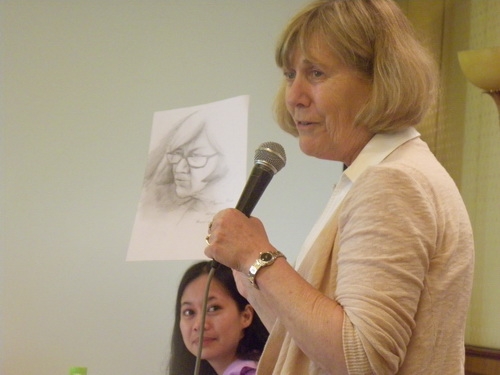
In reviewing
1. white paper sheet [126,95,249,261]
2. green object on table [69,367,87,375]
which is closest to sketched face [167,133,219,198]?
white paper sheet [126,95,249,261]

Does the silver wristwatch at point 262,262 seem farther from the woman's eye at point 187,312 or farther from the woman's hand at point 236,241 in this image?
the woman's eye at point 187,312

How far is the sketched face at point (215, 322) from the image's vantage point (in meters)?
2.10

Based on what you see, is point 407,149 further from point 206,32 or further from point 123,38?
point 123,38

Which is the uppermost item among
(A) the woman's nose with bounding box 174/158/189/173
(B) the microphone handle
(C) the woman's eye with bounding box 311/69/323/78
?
(C) the woman's eye with bounding box 311/69/323/78

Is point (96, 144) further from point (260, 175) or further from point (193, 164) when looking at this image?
point (260, 175)

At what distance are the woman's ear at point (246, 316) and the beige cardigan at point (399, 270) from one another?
114cm

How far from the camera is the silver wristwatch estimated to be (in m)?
0.96

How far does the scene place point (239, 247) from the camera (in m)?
1.00

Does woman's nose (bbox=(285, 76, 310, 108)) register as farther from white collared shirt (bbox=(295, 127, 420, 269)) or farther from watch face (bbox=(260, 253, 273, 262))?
watch face (bbox=(260, 253, 273, 262))

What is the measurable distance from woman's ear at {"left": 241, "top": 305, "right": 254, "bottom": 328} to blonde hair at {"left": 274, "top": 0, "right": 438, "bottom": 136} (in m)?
1.15

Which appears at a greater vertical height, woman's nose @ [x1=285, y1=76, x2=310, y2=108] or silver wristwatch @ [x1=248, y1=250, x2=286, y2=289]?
woman's nose @ [x1=285, y1=76, x2=310, y2=108]

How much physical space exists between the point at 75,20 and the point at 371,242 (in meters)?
Result: 2.08

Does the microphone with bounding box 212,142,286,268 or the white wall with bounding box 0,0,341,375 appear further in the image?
the white wall with bounding box 0,0,341,375

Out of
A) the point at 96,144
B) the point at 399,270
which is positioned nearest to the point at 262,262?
the point at 399,270
